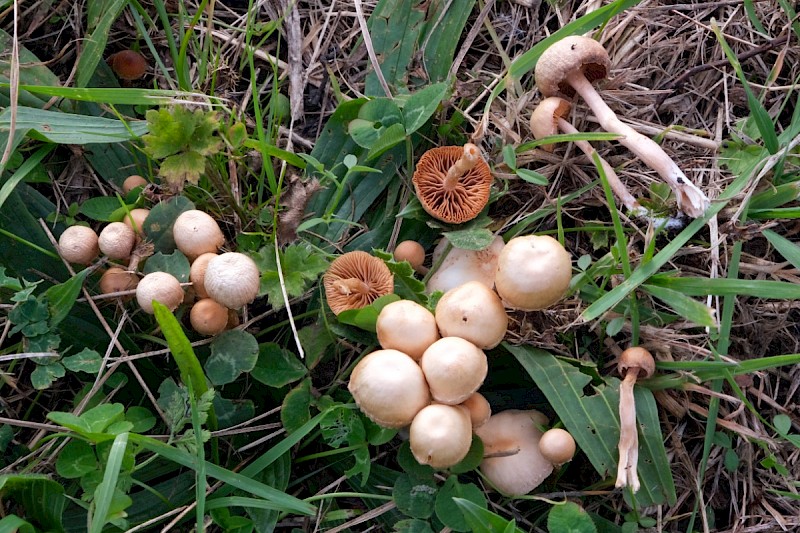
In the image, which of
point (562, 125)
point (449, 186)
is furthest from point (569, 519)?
point (562, 125)

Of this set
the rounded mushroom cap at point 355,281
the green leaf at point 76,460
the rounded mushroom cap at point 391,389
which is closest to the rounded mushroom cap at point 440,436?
the rounded mushroom cap at point 391,389

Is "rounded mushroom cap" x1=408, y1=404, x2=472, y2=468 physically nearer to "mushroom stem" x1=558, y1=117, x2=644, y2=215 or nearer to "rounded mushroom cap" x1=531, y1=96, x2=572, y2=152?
"mushroom stem" x1=558, y1=117, x2=644, y2=215

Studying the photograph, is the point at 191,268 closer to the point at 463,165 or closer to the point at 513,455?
the point at 463,165

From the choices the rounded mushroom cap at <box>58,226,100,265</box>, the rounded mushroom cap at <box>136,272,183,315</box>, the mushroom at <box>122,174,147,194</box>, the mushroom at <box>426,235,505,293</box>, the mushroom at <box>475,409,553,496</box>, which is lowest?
the mushroom at <box>475,409,553,496</box>

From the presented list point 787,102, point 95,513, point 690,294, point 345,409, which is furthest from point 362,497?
point 787,102

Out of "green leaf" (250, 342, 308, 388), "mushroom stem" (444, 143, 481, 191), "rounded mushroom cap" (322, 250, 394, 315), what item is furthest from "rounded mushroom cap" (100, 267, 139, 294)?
"mushroom stem" (444, 143, 481, 191)

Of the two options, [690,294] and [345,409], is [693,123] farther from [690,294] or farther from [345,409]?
[345,409]

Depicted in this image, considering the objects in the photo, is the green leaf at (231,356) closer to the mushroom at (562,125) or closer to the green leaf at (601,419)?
the green leaf at (601,419)
